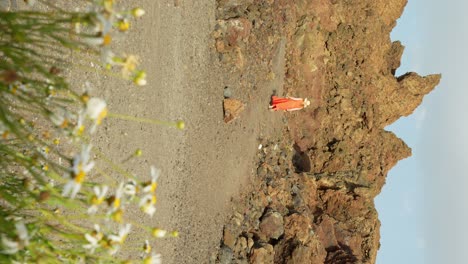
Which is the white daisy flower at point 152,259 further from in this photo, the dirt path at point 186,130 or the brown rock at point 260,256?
the brown rock at point 260,256

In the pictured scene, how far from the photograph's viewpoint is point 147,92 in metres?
7.72

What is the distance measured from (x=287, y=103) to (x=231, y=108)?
2.45 metres

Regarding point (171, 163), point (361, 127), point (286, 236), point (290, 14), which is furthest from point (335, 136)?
point (171, 163)

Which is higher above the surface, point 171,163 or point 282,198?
point 282,198

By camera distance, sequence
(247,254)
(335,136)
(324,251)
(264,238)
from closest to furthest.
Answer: (247,254) < (264,238) < (324,251) < (335,136)

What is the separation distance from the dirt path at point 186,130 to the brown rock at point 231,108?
0.42ft

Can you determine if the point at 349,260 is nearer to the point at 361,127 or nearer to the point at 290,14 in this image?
the point at 361,127

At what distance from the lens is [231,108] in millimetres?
9789

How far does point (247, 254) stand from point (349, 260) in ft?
8.88

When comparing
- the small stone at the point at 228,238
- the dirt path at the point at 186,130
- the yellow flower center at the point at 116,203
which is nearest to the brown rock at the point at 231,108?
the dirt path at the point at 186,130

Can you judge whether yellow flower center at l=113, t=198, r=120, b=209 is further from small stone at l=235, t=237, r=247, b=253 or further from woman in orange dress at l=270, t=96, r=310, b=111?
woman in orange dress at l=270, t=96, r=310, b=111

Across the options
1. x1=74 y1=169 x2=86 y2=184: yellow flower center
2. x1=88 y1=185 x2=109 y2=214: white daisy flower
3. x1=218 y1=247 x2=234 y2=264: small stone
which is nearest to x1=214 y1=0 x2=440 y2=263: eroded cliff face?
x1=218 y1=247 x2=234 y2=264: small stone

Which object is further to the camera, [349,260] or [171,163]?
[349,260]

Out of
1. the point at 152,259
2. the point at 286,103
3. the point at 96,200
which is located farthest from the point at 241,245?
the point at 96,200
